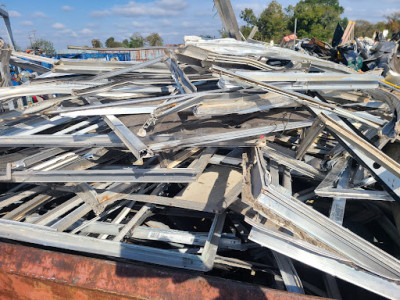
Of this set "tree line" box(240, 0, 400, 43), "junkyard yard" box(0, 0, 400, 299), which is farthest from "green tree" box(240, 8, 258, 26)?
"junkyard yard" box(0, 0, 400, 299)

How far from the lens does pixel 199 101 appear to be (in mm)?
1591

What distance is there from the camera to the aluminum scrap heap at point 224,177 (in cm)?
114

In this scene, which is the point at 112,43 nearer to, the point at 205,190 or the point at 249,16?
the point at 249,16

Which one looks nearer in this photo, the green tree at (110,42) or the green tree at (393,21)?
the green tree at (393,21)

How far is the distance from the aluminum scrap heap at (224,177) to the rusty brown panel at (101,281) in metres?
0.11

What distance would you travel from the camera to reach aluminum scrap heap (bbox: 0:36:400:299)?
1142 millimetres

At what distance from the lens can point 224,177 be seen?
5.91 ft

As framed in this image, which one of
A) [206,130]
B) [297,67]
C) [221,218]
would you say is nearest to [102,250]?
[221,218]

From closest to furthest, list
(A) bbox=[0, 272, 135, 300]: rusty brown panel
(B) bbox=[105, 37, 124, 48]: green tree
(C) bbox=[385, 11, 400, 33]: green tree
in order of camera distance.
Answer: (A) bbox=[0, 272, 135, 300]: rusty brown panel, (C) bbox=[385, 11, 400, 33]: green tree, (B) bbox=[105, 37, 124, 48]: green tree

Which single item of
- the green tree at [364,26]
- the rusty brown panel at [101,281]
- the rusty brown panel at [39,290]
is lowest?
the rusty brown panel at [39,290]

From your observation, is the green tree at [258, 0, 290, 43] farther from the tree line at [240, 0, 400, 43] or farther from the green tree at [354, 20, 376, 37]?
the green tree at [354, 20, 376, 37]

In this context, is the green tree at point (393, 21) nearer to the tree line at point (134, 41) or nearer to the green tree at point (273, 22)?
the green tree at point (273, 22)

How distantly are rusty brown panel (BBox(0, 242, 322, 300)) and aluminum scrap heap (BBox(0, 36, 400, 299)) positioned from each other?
11cm

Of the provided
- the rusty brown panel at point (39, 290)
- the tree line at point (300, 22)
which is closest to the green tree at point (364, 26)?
the tree line at point (300, 22)
